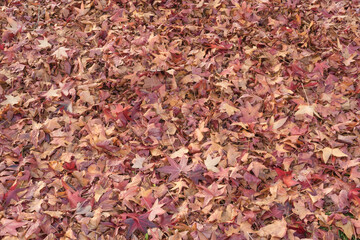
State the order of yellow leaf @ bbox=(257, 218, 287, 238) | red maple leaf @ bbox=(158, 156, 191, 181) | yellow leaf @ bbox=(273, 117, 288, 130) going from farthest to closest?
yellow leaf @ bbox=(273, 117, 288, 130), red maple leaf @ bbox=(158, 156, 191, 181), yellow leaf @ bbox=(257, 218, 287, 238)

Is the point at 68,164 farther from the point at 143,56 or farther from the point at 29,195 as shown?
the point at 143,56

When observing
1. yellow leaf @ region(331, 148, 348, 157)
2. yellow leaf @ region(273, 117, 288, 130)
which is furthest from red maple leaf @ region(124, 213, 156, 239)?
yellow leaf @ region(331, 148, 348, 157)

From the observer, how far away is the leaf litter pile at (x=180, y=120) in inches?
66.6

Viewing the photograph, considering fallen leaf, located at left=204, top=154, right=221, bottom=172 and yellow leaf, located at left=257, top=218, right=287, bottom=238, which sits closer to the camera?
yellow leaf, located at left=257, top=218, right=287, bottom=238

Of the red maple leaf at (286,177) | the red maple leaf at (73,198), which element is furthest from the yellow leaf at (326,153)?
the red maple leaf at (73,198)

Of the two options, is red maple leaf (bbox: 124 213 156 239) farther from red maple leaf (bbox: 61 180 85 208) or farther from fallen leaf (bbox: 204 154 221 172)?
fallen leaf (bbox: 204 154 221 172)

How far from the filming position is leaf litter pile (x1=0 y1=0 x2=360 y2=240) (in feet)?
5.55

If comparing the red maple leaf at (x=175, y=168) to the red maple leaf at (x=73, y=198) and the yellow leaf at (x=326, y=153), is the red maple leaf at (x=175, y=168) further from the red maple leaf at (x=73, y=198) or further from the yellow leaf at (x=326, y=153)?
the yellow leaf at (x=326, y=153)

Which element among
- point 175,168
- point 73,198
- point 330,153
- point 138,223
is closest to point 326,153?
point 330,153

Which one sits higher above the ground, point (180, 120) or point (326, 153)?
point (180, 120)

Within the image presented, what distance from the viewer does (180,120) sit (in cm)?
210

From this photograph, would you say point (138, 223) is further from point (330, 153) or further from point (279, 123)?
point (330, 153)

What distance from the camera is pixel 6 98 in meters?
2.26

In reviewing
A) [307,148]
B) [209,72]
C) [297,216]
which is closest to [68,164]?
[209,72]
